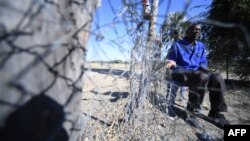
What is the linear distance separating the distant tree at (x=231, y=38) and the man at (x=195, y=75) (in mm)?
3881

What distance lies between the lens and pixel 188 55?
4699mm

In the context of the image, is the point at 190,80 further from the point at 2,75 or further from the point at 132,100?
the point at 2,75

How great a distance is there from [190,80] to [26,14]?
123 inches

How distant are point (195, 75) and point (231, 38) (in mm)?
5335

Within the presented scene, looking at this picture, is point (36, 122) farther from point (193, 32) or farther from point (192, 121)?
point (193, 32)

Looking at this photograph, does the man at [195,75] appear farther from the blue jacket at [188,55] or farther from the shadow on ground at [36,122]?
the shadow on ground at [36,122]

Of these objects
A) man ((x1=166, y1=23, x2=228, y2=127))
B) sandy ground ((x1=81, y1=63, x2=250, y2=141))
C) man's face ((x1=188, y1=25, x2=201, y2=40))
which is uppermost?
man's face ((x1=188, y1=25, x2=201, y2=40))

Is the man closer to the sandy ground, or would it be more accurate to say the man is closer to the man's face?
the man's face

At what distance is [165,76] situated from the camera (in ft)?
12.1

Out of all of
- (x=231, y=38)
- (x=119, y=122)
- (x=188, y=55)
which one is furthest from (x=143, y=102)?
(x=231, y=38)

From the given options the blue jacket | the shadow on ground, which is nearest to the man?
the blue jacket

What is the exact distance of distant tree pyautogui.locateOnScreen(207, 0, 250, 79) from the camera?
8.68 meters

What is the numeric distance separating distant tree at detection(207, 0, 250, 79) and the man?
12.7 ft

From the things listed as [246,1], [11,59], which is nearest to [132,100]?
[11,59]
